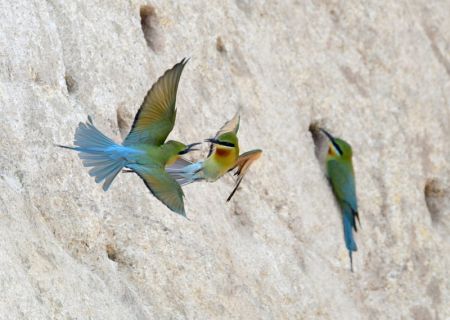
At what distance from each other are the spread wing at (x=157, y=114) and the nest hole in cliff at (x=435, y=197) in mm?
2723

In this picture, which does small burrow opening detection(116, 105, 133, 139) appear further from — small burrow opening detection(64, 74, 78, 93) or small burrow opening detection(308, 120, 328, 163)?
small burrow opening detection(308, 120, 328, 163)

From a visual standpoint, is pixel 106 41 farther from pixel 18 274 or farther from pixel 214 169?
pixel 18 274

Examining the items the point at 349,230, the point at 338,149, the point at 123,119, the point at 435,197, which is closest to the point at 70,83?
the point at 123,119

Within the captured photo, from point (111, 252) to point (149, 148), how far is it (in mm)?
736

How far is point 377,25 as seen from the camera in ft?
21.4

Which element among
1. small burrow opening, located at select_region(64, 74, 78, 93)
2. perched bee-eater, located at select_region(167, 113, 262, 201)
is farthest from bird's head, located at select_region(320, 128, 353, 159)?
perched bee-eater, located at select_region(167, 113, 262, 201)

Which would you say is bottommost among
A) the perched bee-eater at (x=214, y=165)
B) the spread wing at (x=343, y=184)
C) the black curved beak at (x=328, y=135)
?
the spread wing at (x=343, y=184)

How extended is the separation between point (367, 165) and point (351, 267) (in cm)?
55

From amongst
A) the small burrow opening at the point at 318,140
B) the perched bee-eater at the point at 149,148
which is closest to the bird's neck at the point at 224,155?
the perched bee-eater at the point at 149,148

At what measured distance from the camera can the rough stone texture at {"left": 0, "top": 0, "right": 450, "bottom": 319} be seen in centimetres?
425

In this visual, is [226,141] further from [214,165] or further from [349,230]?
[349,230]

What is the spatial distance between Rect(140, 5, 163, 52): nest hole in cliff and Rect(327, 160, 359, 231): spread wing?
0.99 meters

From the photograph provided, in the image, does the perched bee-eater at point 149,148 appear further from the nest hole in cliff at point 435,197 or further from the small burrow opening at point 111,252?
the nest hole in cliff at point 435,197

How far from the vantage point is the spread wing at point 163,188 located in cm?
377
